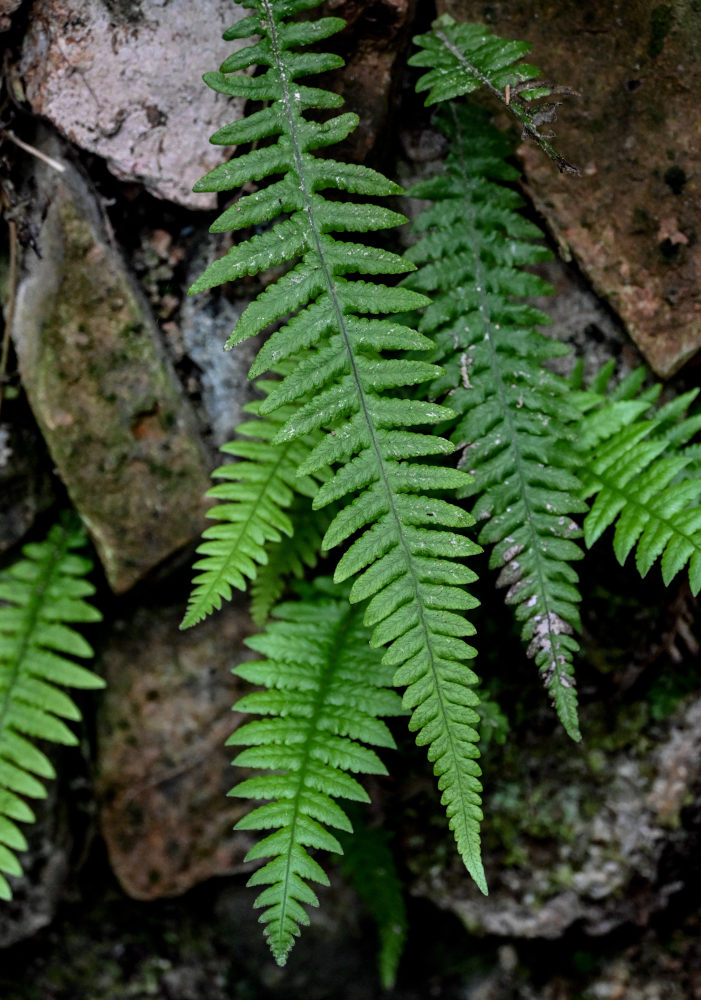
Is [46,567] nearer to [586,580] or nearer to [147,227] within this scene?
[147,227]

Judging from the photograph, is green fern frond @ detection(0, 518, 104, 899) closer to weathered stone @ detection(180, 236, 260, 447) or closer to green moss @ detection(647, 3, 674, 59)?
weathered stone @ detection(180, 236, 260, 447)

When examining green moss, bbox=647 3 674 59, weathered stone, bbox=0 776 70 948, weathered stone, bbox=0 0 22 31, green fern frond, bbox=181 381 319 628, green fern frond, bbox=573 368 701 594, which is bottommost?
weathered stone, bbox=0 776 70 948

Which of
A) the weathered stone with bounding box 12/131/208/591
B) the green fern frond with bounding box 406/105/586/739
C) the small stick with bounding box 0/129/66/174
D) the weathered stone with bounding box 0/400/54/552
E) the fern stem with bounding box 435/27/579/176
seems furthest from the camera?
the weathered stone with bounding box 0/400/54/552

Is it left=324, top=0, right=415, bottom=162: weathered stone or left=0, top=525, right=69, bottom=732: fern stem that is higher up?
→ left=324, top=0, right=415, bottom=162: weathered stone

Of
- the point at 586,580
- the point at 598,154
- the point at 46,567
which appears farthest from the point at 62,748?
the point at 598,154

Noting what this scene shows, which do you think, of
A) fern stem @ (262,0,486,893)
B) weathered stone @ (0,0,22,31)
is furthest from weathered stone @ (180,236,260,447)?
weathered stone @ (0,0,22,31)

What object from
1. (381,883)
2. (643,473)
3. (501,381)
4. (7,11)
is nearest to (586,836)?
(381,883)

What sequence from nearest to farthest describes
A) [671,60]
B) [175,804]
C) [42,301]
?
1. [671,60]
2. [42,301]
3. [175,804]
